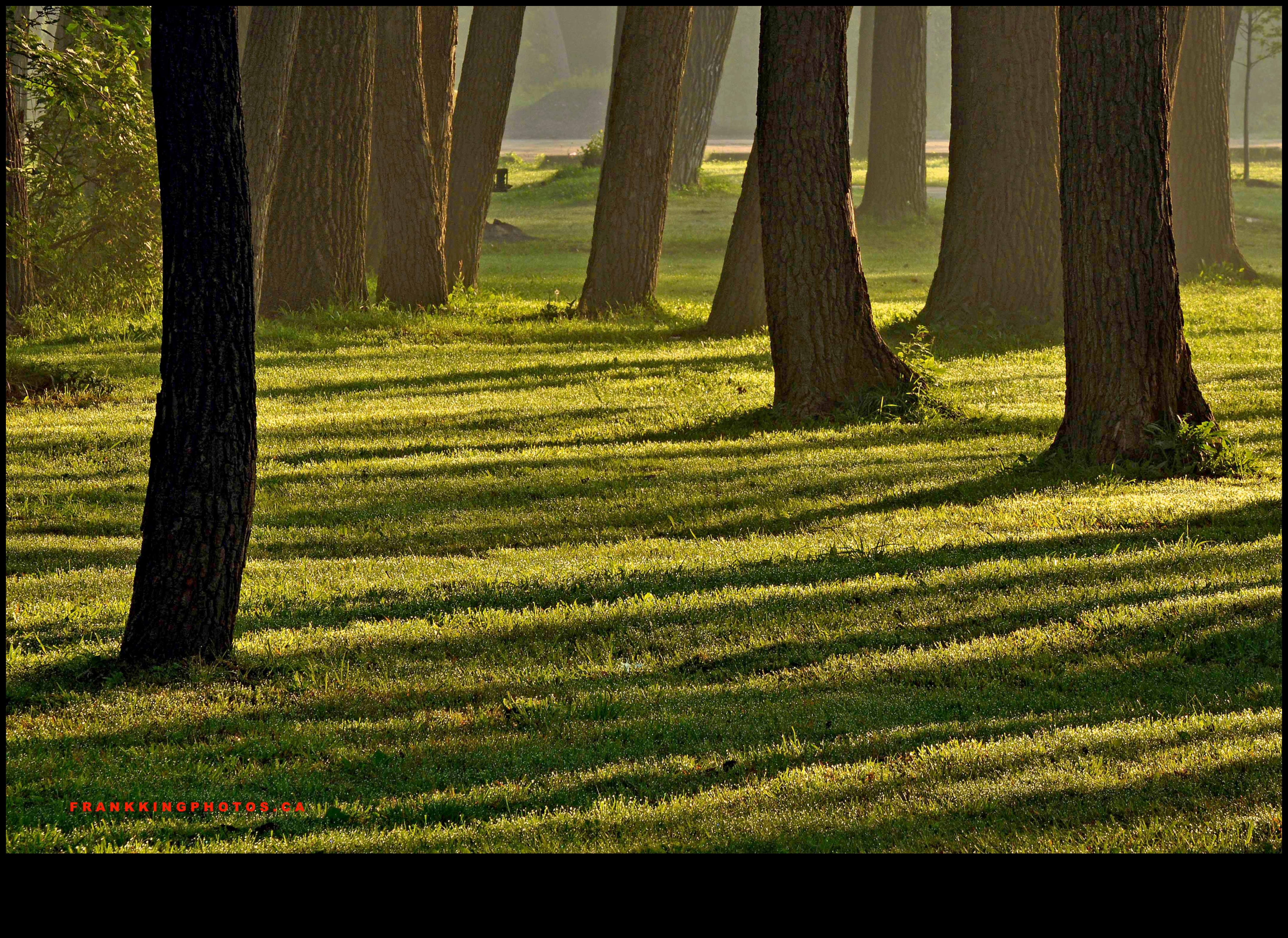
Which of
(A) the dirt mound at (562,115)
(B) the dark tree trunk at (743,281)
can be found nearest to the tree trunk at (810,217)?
(B) the dark tree trunk at (743,281)

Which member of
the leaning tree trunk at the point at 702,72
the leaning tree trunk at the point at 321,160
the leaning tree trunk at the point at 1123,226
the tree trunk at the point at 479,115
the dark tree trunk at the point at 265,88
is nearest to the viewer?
the leaning tree trunk at the point at 1123,226

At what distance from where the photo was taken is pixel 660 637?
6621 millimetres

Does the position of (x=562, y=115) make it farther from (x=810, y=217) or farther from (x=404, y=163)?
(x=810, y=217)

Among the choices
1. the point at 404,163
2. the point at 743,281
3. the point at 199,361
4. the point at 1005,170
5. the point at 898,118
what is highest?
the point at 898,118

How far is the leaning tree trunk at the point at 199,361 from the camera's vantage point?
5926 millimetres

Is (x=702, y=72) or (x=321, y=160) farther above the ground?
(x=702, y=72)

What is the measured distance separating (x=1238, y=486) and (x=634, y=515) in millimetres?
4014

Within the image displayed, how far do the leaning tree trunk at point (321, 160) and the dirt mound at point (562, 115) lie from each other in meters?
53.7

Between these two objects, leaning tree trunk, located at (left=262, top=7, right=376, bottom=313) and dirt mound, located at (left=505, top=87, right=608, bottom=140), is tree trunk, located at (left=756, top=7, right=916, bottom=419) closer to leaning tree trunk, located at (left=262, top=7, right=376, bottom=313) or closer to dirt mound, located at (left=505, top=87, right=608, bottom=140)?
leaning tree trunk, located at (left=262, top=7, right=376, bottom=313)

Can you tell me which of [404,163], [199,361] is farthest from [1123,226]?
[404,163]

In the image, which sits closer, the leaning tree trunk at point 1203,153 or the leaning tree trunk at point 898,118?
the leaning tree trunk at point 1203,153

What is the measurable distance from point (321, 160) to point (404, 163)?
1.58 metres

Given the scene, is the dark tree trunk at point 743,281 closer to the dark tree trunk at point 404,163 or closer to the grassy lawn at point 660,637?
the grassy lawn at point 660,637

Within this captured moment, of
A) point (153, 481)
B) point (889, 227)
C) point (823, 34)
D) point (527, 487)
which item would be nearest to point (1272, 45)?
point (889, 227)
